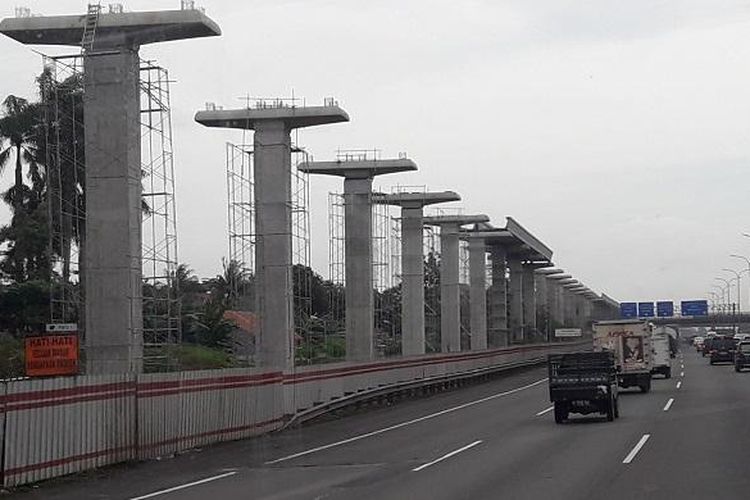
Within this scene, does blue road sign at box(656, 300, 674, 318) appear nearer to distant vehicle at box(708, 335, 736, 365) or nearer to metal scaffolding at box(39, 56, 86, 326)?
distant vehicle at box(708, 335, 736, 365)

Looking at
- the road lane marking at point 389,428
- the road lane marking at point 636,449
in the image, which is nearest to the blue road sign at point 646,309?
the road lane marking at point 389,428

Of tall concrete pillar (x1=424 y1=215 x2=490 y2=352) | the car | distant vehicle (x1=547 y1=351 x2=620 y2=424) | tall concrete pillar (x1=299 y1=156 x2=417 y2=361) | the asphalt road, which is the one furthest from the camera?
tall concrete pillar (x1=424 y1=215 x2=490 y2=352)

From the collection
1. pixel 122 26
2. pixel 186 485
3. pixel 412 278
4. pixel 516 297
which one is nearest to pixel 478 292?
pixel 412 278

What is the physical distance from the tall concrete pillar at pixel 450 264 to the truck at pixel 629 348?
111ft

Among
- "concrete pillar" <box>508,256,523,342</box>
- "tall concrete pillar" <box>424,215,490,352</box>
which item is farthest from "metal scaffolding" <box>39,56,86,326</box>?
"concrete pillar" <box>508,256,523,342</box>

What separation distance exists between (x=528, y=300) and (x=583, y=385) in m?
90.6

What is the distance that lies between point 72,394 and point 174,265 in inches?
799

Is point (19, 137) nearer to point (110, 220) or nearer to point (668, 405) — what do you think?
point (110, 220)

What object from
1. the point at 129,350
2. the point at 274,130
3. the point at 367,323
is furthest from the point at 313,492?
the point at 367,323

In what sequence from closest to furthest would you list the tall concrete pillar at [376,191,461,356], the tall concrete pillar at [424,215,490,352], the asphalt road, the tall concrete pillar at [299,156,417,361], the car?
1. the asphalt road
2. the tall concrete pillar at [299,156,417,361]
3. the car
4. the tall concrete pillar at [376,191,461,356]
5. the tall concrete pillar at [424,215,490,352]

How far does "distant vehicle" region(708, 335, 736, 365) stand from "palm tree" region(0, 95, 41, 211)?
1789 inches

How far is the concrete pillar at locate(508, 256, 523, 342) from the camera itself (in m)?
115

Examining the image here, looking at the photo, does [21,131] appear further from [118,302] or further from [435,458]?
[435,458]

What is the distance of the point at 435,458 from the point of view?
22922 mm
